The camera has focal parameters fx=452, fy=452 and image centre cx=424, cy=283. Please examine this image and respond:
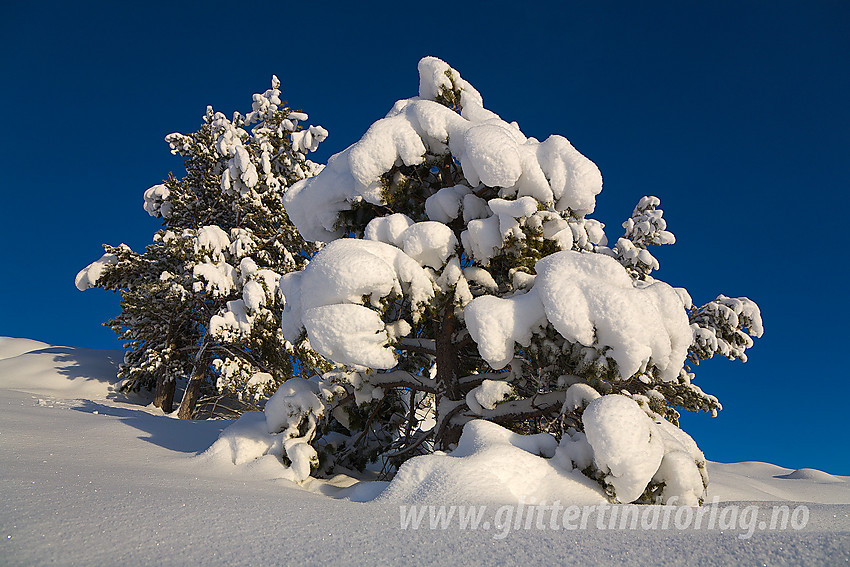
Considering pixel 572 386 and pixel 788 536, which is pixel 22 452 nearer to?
pixel 572 386

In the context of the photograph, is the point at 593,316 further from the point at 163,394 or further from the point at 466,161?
the point at 163,394

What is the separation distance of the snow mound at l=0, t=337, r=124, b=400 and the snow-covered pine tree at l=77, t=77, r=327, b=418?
90 centimetres

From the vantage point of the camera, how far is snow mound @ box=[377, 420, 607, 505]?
2.65 m

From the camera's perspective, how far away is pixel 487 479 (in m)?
2.78

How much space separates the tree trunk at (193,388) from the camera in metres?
10.7

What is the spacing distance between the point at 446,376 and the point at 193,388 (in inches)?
345

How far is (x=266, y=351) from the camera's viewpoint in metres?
10.8

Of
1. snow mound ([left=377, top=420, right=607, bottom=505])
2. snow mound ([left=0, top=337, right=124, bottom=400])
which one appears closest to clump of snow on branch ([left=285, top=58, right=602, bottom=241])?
snow mound ([left=377, top=420, right=607, bottom=505])

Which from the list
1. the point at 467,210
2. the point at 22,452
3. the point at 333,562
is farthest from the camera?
the point at 467,210

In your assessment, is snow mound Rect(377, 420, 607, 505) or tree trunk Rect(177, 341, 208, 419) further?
tree trunk Rect(177, 341, 208, 419)

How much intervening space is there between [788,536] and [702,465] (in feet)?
6.65

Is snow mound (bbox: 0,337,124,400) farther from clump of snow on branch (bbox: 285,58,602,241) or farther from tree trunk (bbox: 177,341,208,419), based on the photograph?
clump of snow on branch (bbox: 285,58,602,241)

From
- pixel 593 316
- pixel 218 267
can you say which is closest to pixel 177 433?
pixel 593 316

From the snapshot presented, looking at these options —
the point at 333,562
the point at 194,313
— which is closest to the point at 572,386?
the point at 333,562
